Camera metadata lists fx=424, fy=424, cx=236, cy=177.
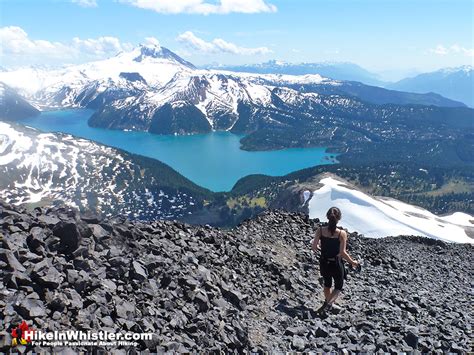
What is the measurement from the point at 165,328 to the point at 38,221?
7182 mm

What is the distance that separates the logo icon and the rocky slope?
172 millimetres

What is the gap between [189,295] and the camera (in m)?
15.8

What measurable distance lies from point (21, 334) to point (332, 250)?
11078 millimetres

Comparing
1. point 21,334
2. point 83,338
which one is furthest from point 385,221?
point 21,334

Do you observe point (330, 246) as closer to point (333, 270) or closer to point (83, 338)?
point (333, 270)

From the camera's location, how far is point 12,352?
9.98 m

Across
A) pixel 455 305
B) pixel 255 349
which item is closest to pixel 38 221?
pixel 255 349

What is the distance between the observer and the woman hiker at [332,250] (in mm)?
16547

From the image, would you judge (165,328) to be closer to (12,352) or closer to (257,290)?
(12,352)

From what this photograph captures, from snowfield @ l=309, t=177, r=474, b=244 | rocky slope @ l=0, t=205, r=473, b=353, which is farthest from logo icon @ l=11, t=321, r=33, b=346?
snowfield @ l=309, t=177, r=474, b=244

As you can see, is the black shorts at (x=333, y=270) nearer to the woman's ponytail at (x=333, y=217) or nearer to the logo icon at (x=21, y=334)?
the woman's ponytail at (x=333, y=217)

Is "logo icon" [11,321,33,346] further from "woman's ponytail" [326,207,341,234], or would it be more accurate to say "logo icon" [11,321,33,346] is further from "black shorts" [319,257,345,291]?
"black shorts" [319,257,345,291]

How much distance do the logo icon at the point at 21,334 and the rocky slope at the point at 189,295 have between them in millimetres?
172

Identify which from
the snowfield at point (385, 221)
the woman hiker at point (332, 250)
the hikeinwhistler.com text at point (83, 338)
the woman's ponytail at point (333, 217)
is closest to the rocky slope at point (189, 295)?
the hikeinwhistler.com text at point (83, 338)
